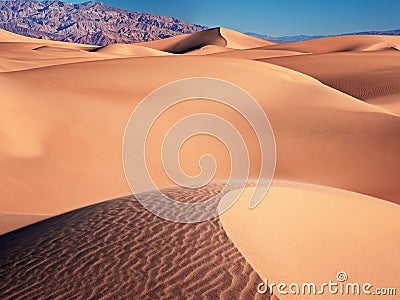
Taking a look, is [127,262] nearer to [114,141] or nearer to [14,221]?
[14,221]

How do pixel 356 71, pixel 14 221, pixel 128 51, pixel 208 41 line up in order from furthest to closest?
pixel 208 41 < pixel 128 51 < pixel 356 71 < pixel 14 221

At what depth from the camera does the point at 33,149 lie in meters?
9.41

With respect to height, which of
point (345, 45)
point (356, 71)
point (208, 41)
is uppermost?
point (208, 41)

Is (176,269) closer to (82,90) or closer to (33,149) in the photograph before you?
(33,149)

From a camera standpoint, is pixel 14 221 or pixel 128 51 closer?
pixel 14 221

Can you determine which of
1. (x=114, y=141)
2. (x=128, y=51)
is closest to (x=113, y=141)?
(x=114, y=141)

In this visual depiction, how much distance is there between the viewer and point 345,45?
2518 inches

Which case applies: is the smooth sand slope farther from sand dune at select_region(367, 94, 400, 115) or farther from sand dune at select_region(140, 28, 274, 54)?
sand dune at select_region(140, 28, 274, 54)

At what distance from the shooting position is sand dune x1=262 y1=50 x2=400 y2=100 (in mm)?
25922

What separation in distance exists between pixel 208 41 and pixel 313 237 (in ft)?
285

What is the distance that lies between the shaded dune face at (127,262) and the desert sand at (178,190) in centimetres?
2

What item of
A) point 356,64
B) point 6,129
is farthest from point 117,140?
point 356,64

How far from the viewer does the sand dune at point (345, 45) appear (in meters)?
60.2

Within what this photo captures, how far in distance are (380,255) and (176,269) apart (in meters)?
2.49
